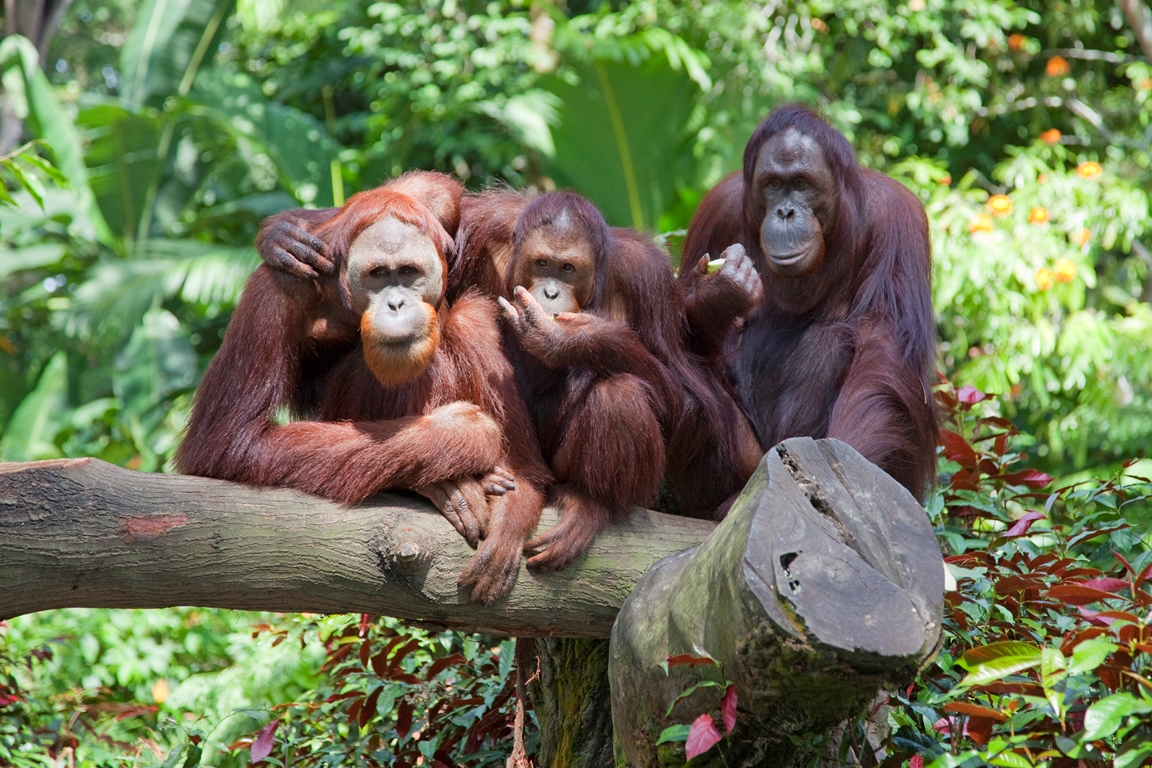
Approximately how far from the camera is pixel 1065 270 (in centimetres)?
644

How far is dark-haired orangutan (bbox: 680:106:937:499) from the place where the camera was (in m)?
3.23

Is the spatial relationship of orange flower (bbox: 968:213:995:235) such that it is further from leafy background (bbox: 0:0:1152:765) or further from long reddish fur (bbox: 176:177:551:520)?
long reddish fur (bbox: 176:177:551:520)

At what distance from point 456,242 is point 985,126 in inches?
283

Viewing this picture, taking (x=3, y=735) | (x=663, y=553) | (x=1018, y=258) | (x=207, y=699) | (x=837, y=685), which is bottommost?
(x=207, y=699)

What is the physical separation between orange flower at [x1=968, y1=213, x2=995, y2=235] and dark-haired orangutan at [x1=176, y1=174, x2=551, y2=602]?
4.20 meters

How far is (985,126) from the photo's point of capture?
30.0ft

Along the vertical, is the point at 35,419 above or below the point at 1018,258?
below

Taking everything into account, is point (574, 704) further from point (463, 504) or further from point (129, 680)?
point (129, 680)

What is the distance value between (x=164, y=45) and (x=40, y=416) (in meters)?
3.72

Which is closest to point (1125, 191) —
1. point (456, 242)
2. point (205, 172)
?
point (456, 242)

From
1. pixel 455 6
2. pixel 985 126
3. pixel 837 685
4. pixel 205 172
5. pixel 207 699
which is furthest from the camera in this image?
pixel 205 172

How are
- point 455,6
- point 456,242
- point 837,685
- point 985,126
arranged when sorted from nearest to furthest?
point 837,685, point 456,242, point 985,126, point 455,6

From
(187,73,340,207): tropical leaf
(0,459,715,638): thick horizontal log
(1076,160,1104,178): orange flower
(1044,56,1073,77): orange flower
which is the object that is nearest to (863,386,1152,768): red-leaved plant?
(0,459,715,638): thick horizontal log

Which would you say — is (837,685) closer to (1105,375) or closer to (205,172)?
(1105,375)
